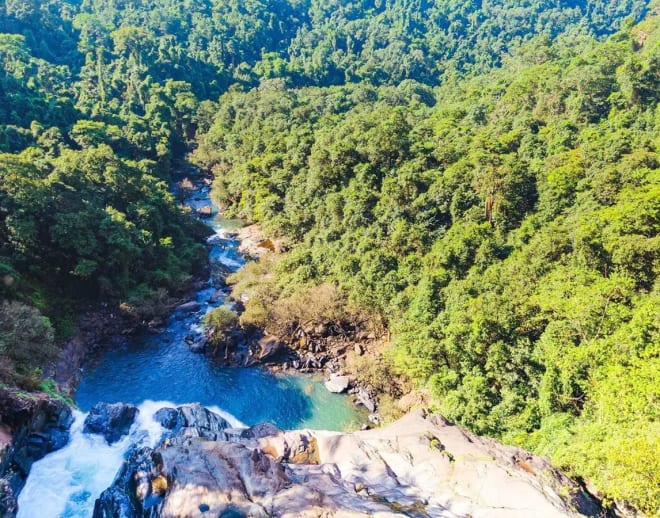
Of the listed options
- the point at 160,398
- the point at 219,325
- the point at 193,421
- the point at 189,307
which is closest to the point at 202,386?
the point at 160,398

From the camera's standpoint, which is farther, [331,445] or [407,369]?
[407,369]

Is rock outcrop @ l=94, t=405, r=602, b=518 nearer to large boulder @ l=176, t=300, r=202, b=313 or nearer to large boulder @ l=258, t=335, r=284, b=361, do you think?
large boulder @ l=258, t=335, r=284, b=361

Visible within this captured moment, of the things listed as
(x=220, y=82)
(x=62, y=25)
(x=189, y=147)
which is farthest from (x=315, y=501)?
(x=62, y=25)

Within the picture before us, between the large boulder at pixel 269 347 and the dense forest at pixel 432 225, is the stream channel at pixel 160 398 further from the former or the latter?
the dense forest at pixel 432 225

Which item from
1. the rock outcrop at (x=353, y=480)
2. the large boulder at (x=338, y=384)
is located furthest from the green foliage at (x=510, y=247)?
the large boulder at (x=338, y=384)

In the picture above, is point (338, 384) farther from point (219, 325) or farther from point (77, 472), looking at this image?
point (77, 472)

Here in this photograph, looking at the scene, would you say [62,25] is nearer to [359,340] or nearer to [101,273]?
[101,273]
